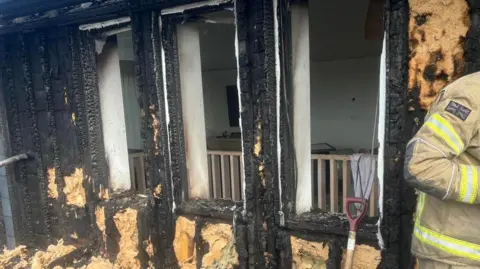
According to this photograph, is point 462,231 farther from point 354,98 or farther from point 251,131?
point 354,98

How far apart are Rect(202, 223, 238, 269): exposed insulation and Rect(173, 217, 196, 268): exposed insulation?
0.43 feet

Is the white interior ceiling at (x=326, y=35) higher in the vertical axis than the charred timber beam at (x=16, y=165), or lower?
higher

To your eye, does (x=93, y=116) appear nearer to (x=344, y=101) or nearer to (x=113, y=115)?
(x=113, y=115)

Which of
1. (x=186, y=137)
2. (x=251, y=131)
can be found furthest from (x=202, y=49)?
(x=251, y=131)

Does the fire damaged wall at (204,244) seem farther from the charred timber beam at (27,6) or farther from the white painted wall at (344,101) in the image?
the white painted wall at (344,101)

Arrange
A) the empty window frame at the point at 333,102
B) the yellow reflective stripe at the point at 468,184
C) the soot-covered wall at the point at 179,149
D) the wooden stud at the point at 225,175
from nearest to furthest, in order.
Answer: the yellow reflective stripe at the point at 468,184 → the soot-covered wall at the point at 179,149 → the empty window frame at the point at 333,102 → the wooden stud at the point at 225,175

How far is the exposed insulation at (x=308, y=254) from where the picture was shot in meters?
2.68

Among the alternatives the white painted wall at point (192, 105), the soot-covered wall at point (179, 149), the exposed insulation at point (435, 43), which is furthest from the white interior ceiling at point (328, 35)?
the exposed insulation at point (435, 43)

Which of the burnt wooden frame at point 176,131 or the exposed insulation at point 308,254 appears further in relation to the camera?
the burnt wooden frame at point 176,131

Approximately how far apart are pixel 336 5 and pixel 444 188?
136 inches

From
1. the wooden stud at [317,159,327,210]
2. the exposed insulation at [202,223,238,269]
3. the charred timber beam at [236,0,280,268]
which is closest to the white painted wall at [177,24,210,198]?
the exposed insulation at [202,223,238,269]

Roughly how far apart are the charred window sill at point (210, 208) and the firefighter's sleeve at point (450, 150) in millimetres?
1723

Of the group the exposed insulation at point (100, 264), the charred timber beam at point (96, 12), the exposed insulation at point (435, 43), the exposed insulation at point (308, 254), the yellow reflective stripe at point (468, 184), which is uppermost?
the charred timber beam at point (96, 12)

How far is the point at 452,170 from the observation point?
5.33 feet
